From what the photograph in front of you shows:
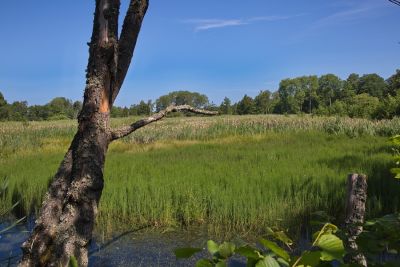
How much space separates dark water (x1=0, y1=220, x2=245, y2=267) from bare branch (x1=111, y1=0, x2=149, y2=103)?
278 centimetres

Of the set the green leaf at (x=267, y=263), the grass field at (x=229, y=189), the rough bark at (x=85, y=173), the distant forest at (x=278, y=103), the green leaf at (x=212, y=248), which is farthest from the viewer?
the distant forest at (x=278, y=103)

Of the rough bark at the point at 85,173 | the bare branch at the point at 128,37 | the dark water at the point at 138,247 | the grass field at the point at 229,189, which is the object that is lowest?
the dark water at the point at 138,247

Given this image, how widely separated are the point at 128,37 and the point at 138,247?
3.55 meters

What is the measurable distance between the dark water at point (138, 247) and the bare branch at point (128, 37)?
2.78m

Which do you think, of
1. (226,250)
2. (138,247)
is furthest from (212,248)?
(138,247)

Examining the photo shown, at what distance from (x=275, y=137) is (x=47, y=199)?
1483 centimetres

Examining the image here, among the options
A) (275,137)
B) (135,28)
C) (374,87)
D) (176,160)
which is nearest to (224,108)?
(374,87)

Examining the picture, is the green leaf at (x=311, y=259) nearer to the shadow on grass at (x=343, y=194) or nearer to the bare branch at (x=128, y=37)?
the bare branch at (x=128, y=37)

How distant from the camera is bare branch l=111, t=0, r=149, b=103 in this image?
7.43 feet

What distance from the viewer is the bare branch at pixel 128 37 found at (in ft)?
7.43

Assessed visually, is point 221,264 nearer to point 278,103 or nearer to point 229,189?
point 229,189

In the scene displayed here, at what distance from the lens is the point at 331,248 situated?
797 millimetres

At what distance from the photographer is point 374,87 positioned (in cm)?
7781

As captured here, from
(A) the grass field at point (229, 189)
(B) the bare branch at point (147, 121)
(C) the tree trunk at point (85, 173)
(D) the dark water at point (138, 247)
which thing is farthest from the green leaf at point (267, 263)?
(A) the grass field at point (229, 189)
